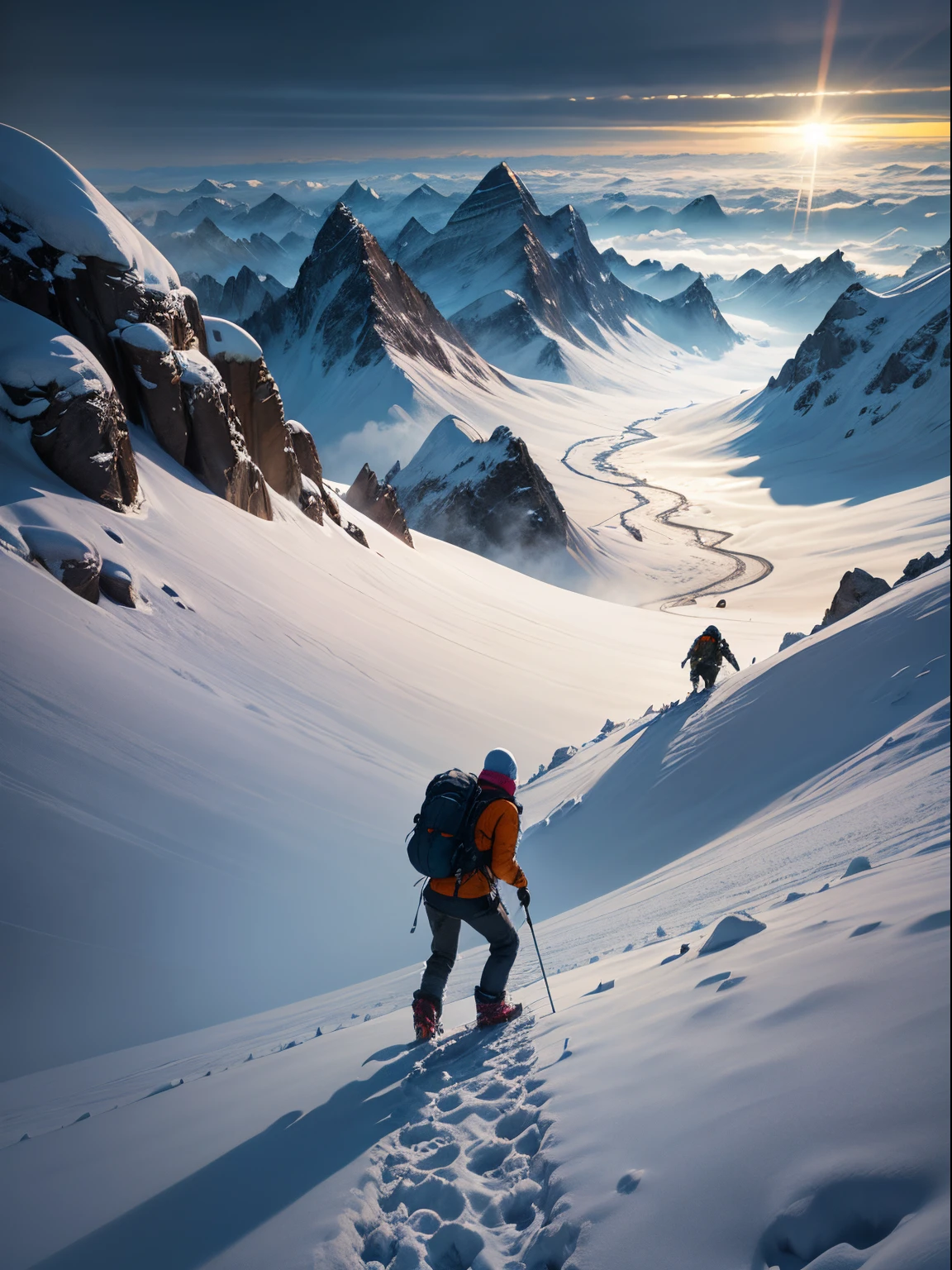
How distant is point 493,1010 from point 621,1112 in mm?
2119

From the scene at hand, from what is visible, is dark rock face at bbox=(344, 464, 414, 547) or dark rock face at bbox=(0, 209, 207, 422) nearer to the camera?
dark rock face at bbox=(0, 209, 207, 422)

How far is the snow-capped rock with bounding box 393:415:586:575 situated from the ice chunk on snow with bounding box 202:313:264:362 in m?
25.4

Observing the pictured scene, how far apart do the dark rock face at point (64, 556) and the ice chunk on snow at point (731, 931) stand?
32.3 ft

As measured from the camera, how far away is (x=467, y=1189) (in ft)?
11.0

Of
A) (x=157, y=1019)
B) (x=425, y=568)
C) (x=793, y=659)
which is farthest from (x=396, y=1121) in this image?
(x=425, y=568)

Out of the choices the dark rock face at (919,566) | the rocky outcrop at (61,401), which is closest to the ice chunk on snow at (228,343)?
the rocky outcrop at (61,401)

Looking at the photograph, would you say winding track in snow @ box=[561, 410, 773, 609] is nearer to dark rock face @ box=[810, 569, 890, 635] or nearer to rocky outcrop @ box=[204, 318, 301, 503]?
rocky outcrop @ box=[204, 318, 301, 503]

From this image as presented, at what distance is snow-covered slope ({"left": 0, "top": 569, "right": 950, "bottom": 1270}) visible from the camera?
6.97 ft

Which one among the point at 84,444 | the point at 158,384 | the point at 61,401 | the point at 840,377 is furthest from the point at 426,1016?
the point at 840,377

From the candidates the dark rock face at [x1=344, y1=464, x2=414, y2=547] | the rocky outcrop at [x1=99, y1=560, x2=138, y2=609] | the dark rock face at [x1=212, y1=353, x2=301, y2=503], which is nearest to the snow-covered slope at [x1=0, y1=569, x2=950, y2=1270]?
the rocky outcrop at [x1=99, y1=560, x2=138, y2=609]

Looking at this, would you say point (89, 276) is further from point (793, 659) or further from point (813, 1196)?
point (813, 1196)

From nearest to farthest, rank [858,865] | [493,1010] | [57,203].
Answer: [858,865], [493,1010], [57,203]

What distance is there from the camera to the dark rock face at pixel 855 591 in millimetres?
13703

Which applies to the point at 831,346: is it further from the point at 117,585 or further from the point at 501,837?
the point at 501,837
